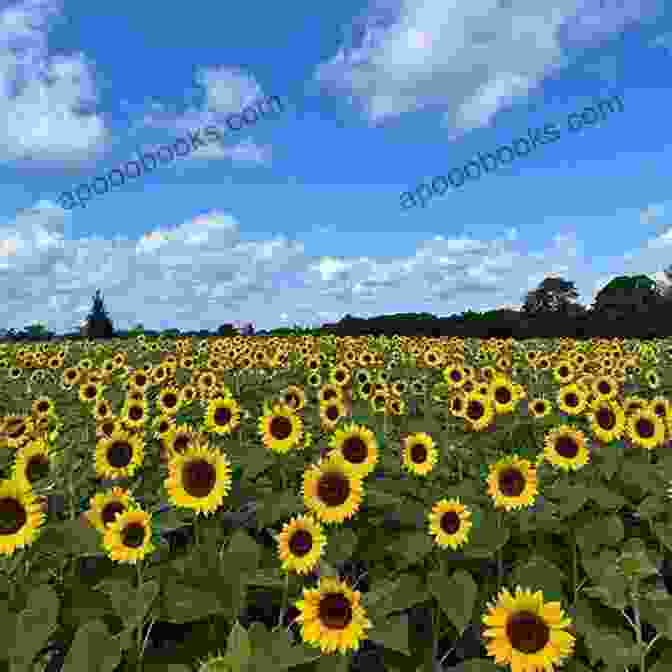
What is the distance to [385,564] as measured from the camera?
14.7 ft

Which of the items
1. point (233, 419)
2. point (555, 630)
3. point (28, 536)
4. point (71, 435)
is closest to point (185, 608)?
point (28, 536)

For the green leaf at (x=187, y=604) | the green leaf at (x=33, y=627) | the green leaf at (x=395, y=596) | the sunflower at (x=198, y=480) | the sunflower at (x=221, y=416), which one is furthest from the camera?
the sunflower at (x=221, y=416)

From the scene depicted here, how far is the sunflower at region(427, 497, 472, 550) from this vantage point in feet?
13.4

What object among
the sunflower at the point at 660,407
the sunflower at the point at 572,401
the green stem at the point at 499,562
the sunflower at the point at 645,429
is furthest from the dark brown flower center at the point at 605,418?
the green stem at the point at 499,562

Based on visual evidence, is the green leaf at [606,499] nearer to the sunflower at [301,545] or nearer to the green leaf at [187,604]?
the sunflower at [301,545]

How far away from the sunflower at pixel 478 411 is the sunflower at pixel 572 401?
0.80 meters

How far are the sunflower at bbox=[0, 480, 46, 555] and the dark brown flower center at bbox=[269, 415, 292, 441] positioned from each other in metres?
2.08

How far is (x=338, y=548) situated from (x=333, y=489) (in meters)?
0.45

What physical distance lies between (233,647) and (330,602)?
0.59 m

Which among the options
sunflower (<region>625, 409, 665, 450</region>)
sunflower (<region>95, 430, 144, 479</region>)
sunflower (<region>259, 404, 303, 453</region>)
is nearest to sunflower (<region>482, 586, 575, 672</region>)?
sunflower (<region>259, 404, 303, 453</region>)

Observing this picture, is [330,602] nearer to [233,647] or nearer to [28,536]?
[233,647]

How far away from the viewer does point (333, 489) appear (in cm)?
438

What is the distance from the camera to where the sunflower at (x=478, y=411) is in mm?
6944

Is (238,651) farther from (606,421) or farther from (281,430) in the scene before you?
(606,421)
